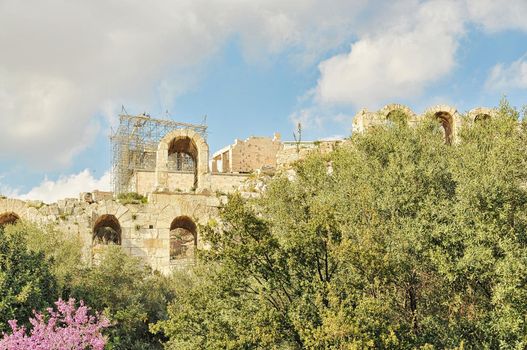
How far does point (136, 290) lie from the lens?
60.2 ft

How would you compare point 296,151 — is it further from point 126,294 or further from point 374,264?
point 374,264

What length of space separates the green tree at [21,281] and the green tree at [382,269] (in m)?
3.25

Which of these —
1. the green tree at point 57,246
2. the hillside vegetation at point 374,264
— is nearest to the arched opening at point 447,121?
the hillside vegetation at point 374,264

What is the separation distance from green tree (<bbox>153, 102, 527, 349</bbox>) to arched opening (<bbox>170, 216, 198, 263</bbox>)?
9.87 m

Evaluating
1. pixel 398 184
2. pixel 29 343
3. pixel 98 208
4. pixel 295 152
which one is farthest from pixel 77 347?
pixel 295 152

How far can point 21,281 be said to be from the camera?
1316cm

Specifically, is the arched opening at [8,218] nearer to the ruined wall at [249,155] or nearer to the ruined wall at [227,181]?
the ruined wall at [227,181]

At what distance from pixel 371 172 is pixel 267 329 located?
6.87m

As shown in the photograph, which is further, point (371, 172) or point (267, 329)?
point (371, 172)

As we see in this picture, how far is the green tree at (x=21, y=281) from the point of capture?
1248 centimetres

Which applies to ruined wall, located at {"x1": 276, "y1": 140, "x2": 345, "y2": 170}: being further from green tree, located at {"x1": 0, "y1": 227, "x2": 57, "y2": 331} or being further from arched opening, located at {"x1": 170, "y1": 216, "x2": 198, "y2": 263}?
green tree, located at {"x1": 0, "y1": 227, "x2": 57, "y2": 331}

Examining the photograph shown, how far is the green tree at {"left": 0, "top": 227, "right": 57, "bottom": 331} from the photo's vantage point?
40.9 feet

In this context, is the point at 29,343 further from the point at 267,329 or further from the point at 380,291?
the point at 380,291

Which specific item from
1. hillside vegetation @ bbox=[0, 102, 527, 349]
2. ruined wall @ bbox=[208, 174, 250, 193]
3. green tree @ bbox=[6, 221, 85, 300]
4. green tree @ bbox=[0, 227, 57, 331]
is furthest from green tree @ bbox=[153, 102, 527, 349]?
ruined wall @ bbox=[208, 174, 250, 193]
